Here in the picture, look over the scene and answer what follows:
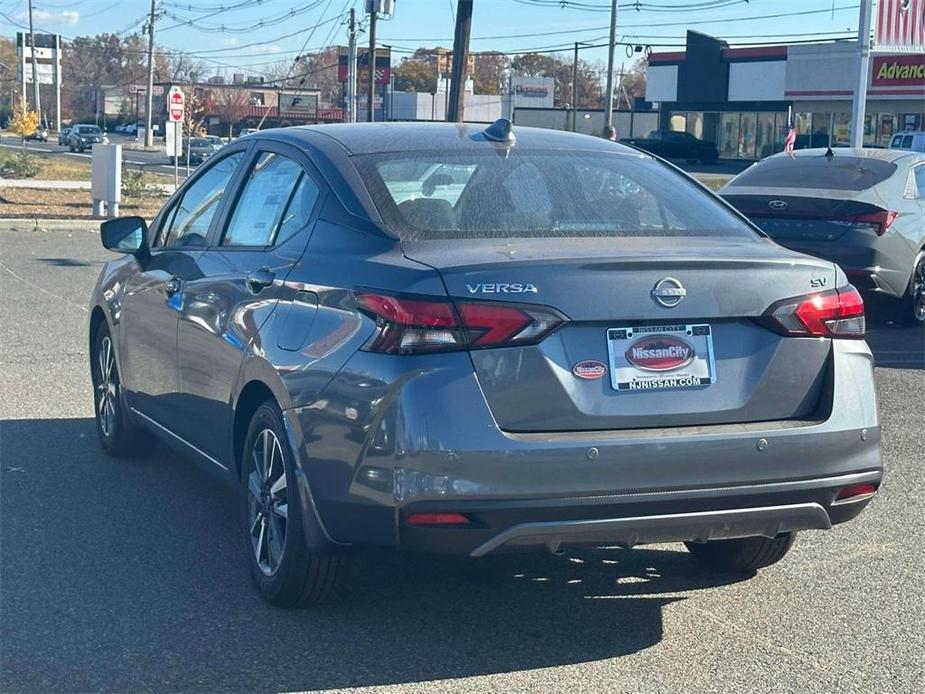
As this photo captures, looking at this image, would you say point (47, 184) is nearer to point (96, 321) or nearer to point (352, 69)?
point (352, 69)

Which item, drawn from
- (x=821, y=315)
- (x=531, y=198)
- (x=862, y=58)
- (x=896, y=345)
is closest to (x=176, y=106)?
(x=862, y=58)

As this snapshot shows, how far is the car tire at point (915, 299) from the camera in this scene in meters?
12.4

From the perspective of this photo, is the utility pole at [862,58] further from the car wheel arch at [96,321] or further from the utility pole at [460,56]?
the car wheel arch at [96,321]

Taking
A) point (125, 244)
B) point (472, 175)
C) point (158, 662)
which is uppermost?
point (472, 175)

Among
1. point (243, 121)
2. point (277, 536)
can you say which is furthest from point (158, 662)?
point (243, 121)

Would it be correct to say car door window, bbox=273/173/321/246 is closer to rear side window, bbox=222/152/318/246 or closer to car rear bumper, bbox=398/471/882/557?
rear side window, bbox=222/152/318/246

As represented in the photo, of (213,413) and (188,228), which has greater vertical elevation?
(188,228)

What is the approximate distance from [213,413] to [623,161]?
6.32ft

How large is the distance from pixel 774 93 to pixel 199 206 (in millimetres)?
68864

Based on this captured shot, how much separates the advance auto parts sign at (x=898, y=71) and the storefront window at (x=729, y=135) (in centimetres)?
1425

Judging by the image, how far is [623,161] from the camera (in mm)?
5359

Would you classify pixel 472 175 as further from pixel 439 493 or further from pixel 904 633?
pixel 904 633

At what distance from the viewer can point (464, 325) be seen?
13.2ft

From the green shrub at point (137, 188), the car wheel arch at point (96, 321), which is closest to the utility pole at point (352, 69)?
the green shrub at point (137, 188)
